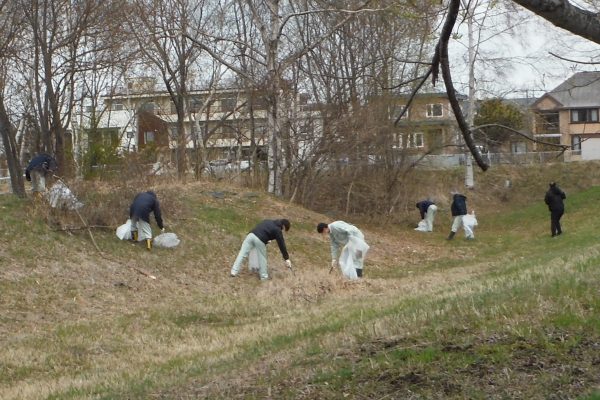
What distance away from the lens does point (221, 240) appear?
24891 millimetres

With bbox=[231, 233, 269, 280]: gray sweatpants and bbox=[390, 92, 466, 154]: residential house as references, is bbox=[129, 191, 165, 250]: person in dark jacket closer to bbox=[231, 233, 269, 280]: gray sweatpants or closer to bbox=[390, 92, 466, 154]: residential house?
bbox=[231, 233, 269, 280]: gray sweatpants

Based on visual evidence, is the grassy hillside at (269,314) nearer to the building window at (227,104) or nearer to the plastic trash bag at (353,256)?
the plastic trash bag at (353,256)

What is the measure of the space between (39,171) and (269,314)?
10.1 m

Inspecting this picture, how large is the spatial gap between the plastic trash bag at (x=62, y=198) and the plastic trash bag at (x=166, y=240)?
7.12 feet

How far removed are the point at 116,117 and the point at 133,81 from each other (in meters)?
24.7

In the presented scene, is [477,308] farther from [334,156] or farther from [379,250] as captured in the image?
[334,156]

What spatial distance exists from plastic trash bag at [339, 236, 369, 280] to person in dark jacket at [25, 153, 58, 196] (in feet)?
27.5

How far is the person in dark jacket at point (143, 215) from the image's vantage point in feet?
72.3

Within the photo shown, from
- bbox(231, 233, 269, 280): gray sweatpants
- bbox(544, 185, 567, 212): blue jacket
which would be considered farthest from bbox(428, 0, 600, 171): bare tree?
bbox(544, 185, 567, 212): blue jacket

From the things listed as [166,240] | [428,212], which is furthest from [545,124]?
[166,240]

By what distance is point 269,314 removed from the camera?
14922mm

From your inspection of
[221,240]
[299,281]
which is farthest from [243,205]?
[299,281]

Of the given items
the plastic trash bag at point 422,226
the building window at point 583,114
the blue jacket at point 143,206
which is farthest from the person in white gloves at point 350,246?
the building window at point 583,114

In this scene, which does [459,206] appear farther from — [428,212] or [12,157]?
[12,157]
